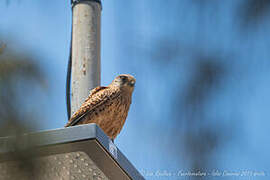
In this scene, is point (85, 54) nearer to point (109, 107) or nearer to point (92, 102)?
point (92, 102)

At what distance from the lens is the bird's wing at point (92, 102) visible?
265 cm

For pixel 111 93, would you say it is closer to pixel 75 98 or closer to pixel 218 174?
pixel 75 98

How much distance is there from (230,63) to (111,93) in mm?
2610

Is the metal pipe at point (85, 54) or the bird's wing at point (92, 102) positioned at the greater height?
the metal pipe at point (85, 54)

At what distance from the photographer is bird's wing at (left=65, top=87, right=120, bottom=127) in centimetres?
265

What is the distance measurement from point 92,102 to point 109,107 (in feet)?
0.80

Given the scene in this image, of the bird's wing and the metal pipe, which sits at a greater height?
the metal pipe

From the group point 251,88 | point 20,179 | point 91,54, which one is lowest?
point 91,54

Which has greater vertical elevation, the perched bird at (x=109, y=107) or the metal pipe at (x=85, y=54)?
the metal pipe at (x=85, y=54)

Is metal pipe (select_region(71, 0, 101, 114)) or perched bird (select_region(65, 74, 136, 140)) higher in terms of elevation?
metal pipe (select_region(71, 0, 101, 114))

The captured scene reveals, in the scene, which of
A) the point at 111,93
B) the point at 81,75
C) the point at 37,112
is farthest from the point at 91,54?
the point at 37,112

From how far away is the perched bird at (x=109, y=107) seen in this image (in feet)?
8.96

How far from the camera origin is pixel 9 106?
0.45m

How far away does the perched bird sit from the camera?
107 inches
